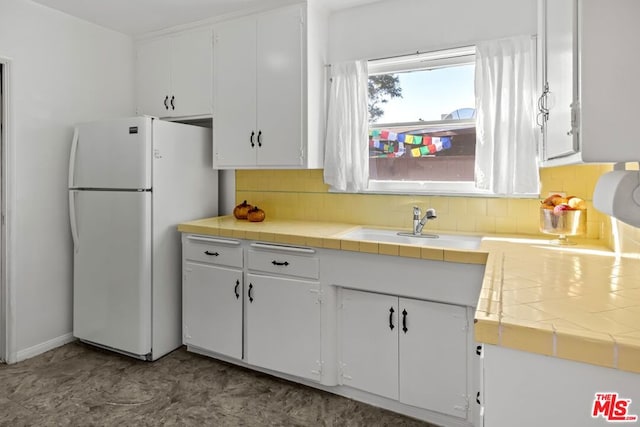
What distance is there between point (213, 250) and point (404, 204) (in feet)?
4.38

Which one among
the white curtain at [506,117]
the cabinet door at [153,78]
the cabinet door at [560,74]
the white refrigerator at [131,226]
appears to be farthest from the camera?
the cabinet door at [153,78]

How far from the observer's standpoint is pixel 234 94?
9.59 ft

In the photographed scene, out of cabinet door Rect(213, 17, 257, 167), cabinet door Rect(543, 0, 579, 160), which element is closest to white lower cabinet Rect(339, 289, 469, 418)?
cabinet door Rect(543, 0, 579, 160)

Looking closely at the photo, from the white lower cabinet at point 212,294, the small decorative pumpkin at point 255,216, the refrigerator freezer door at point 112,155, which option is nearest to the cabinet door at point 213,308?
the white lower cabinet at point 212,294

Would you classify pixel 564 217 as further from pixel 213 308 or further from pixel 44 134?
pixel 44 134

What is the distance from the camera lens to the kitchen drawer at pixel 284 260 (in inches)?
90.9

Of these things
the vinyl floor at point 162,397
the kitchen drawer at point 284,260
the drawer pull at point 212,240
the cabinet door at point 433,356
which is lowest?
the vinyl floor at point 162,397

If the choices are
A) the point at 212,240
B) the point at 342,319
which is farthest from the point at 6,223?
the point at 342,319

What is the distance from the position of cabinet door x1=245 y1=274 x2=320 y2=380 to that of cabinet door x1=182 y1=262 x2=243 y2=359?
0.10 meters

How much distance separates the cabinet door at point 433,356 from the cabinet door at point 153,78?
253 centimetres

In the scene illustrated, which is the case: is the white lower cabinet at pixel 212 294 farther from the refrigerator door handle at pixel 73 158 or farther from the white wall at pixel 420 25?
the white wall at pixel 420 25

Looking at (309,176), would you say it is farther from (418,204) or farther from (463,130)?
(463,130)

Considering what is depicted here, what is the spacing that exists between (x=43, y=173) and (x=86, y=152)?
340 millimetres

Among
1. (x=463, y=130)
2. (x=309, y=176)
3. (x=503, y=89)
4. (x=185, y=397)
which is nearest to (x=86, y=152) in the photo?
(x=309, y=176)
